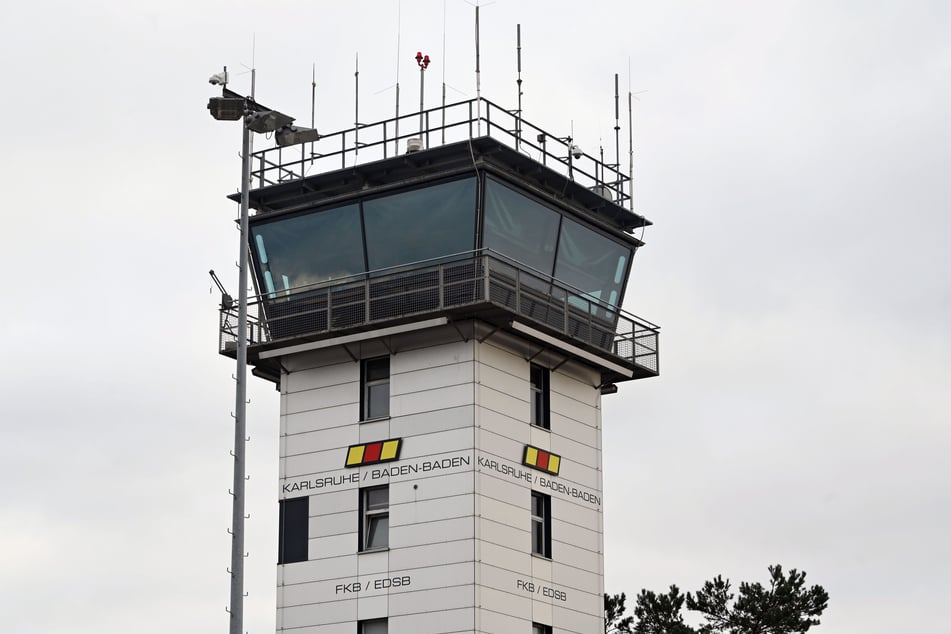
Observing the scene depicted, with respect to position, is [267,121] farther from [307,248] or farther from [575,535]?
[575,535]

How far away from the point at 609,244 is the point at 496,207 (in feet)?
15.3

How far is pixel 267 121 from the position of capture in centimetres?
3650

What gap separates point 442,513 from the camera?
144ft

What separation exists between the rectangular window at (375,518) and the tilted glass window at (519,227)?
655 centimetres

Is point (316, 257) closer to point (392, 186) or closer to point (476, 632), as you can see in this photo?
point (392, 186)

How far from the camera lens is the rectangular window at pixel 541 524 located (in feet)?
150

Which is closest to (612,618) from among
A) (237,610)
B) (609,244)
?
(609,244)

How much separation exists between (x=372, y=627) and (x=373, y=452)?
4187mm

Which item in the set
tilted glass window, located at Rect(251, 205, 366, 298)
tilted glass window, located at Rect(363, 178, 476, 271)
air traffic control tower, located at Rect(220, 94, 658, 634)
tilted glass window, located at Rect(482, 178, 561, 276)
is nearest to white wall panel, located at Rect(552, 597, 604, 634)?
air traffic control tower, located at Rect(220, 94, 658, 634)

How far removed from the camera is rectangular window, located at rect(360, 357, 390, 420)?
46.0 m

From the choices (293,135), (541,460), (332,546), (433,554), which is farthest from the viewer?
(541,460)

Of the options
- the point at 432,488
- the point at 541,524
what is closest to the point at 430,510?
the point at 432,488

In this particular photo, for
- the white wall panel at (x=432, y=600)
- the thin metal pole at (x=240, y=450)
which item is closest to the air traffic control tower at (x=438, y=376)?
the white wall panel at (x=432, y=600)

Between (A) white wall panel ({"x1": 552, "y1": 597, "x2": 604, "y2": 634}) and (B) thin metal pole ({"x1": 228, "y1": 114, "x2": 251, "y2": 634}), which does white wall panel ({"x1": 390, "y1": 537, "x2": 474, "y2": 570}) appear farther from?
(B) thin metal pole ({"x1": 228, "y1": 114, "x2": 251, "y2": 634})
